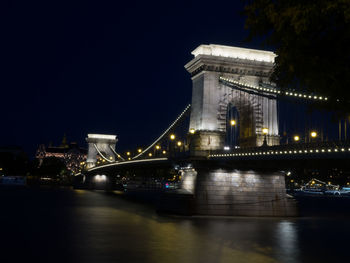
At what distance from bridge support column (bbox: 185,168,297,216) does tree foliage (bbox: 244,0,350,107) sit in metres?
24.7

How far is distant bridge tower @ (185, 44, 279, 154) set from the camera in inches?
1673

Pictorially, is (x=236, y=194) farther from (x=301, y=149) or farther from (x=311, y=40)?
(x=311, y=40)

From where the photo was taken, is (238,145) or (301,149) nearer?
(301,149)

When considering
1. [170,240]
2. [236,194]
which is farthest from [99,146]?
[170,240]

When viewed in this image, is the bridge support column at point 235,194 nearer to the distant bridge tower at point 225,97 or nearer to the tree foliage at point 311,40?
the distant bridge tower at point 225,97

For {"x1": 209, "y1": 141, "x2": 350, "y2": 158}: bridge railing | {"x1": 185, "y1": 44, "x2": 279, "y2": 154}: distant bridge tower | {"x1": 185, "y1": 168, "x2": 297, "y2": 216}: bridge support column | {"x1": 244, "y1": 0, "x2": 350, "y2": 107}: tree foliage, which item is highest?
{"x1": 185, "y1": 44, "x2": 279, "y2": 154}: distant bridge tower

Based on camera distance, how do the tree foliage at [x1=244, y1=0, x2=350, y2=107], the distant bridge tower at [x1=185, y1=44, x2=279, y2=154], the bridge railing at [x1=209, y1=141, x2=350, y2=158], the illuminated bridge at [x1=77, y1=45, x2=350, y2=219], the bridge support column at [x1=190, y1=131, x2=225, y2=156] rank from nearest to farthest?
the tree foliage at [x1=244, y1=0, x2=350, y2=107], the bridge railing at [x1=209, y1=141, x2=350, y2=158], the illuminated bridge at [x1=77, y1=45, x2=350, y2=219], the bridge support column at [x1=190, y1=131, x2=225, y2=156], the distant bridge tower at [x1=185, y1=44, x2=279, y2=154]

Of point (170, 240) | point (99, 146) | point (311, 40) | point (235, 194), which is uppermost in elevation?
point (99, 146)

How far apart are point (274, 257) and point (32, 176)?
156660 millimetres

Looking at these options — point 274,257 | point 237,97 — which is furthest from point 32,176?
point 274,257

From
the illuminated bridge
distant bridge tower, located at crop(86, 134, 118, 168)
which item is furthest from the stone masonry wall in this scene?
distant bridge tower, located at crop(86, 134, 118, 168)

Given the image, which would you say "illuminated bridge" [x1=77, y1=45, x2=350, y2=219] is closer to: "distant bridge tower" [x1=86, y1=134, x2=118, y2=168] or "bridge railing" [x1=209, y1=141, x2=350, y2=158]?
"bridge railing" [x1=209, y1=141, x2=350, y2=158]

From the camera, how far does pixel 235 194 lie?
118ft

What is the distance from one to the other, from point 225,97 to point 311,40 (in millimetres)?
31861
